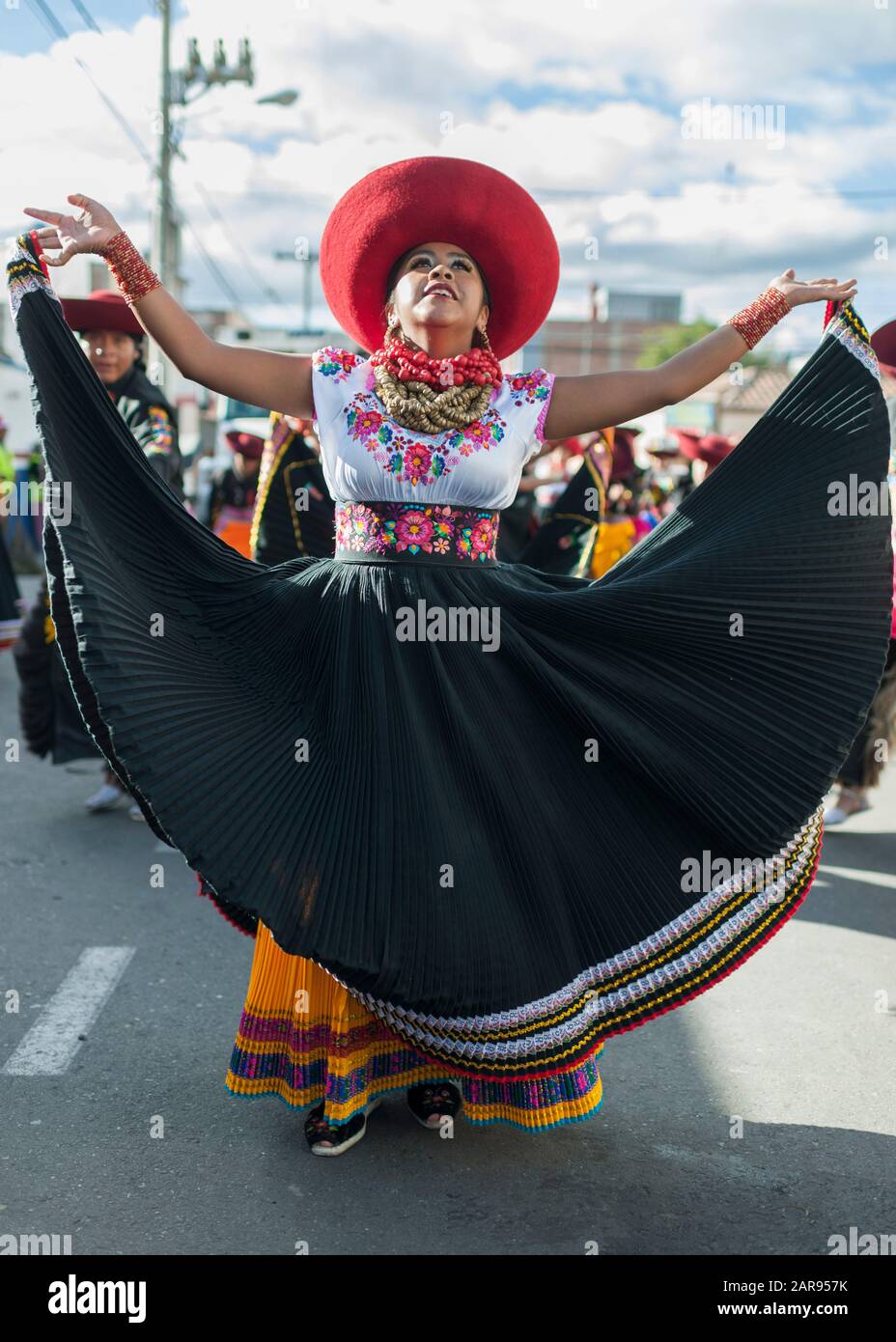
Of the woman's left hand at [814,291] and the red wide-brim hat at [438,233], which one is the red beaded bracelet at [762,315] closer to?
the woman's left hand at [814,291]

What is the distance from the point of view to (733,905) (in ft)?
10.3

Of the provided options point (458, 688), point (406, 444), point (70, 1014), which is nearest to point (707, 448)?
point (406, 444)

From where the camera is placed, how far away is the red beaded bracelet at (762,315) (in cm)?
345

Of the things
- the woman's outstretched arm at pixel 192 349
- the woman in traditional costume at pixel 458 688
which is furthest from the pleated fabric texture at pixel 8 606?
the woman in traditional costume at pixel 458 688

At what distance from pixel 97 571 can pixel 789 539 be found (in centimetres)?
157

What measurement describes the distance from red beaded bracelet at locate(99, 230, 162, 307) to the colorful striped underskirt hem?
4.90 ft

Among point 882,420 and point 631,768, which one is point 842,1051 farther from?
point 882,420

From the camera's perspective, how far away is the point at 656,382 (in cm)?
347

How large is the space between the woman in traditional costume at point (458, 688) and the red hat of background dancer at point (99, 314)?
248 cm

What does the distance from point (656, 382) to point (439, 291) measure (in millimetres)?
580

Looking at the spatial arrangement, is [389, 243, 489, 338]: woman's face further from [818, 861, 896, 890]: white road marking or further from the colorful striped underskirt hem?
[818, 861, 896, 890]: white road marking

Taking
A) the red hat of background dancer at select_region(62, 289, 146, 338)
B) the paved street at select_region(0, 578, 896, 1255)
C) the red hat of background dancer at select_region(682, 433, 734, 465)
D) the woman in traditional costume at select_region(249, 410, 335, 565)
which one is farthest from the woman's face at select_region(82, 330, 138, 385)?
the red hat of background dancer at select_region(682, 433, 734, 465)
